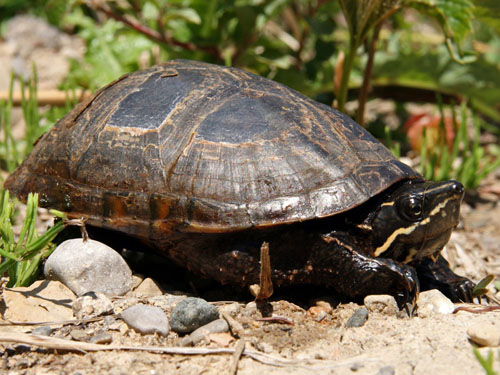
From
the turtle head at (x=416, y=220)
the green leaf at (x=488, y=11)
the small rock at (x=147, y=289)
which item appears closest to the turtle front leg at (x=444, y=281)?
the turtle head at (x=416, y=220)

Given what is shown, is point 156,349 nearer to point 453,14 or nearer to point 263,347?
point 263,347

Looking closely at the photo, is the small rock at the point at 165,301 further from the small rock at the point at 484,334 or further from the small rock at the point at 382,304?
the small rock at the point at 484,334

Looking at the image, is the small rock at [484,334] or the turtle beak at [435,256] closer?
the small rock at [484,334]

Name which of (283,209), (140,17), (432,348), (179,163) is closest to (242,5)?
(140,17)

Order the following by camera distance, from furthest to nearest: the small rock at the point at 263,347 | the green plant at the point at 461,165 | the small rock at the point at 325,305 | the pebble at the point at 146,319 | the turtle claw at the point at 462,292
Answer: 1. the green plant at the point at 461,165
2. the turtle claw at the point at 462,292
3. the small rock at the point at 325,305
4. the pebble at the point at 146,319
5. the small rock at the point at 263,347

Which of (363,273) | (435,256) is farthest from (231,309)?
(435,256)

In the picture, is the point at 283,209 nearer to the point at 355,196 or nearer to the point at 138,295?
the point at 355,196

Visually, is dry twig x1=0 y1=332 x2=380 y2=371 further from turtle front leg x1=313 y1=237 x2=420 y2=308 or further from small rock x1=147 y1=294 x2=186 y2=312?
turtle front leg x1=313 y1=237 x2=420 y2=308
